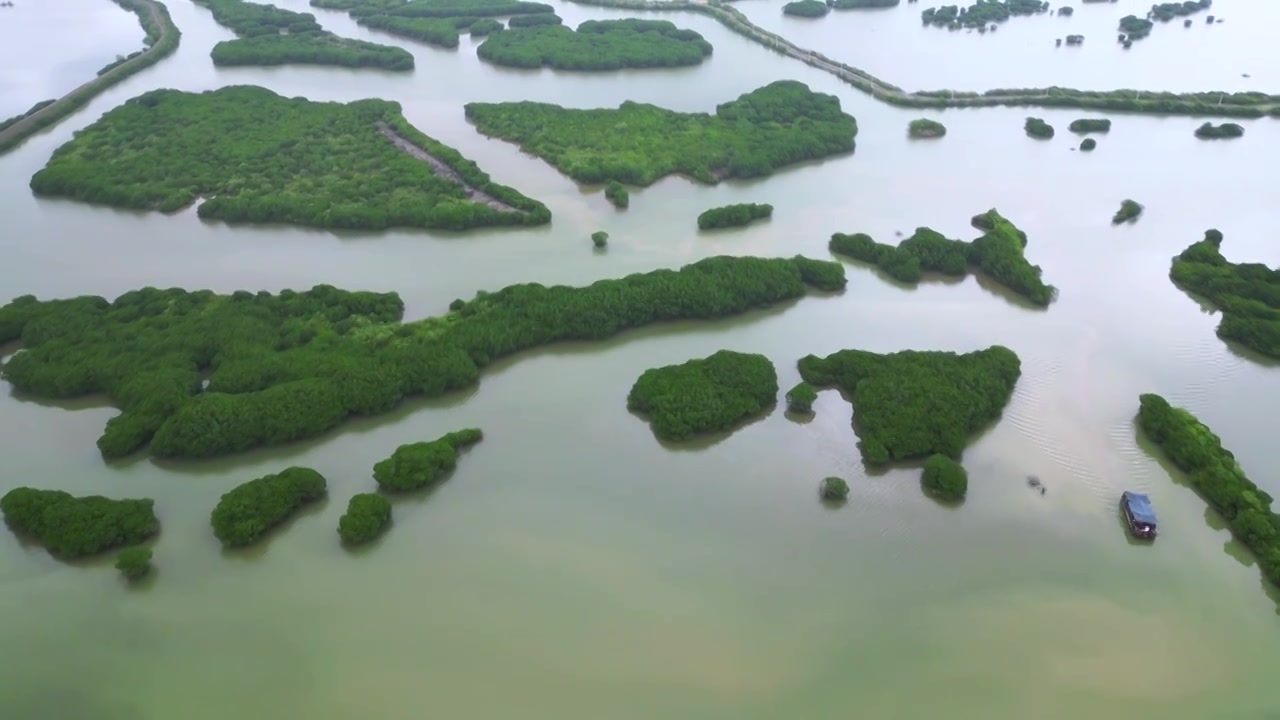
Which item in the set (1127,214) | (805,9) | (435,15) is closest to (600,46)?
(435,15)

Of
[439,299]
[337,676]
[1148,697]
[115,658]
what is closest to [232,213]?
[439,299]

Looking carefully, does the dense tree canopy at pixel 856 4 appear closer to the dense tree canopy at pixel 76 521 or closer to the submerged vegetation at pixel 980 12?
the submerged vegetation at pixel 980 12

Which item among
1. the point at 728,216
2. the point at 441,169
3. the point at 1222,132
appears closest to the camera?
the point at 728,216

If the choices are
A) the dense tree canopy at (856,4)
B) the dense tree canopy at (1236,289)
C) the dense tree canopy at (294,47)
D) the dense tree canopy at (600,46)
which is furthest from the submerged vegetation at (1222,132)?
the dense tree canopy at (294,47)

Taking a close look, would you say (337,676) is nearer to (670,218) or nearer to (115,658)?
(115,658)

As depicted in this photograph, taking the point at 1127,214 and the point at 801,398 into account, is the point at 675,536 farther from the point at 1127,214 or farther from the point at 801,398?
the point at 1127,214

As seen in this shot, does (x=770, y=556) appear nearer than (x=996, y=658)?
No

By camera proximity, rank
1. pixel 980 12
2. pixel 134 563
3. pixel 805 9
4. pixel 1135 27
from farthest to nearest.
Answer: pixel 805 9
pixel 980 12
pixel 1135 27
pixel 134 563
